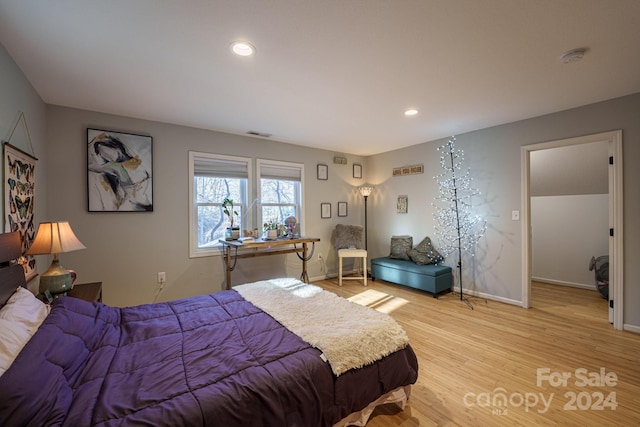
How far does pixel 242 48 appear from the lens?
1.90 m

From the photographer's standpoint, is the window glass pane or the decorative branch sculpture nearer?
the decorative branch sculpture

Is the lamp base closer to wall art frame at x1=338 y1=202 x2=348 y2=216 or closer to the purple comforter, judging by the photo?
the purple comforter

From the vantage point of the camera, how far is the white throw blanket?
1.53 m

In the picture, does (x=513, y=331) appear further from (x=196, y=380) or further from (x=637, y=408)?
(x=196, y=380)

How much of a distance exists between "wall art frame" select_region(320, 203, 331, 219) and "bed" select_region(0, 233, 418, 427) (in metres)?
2.98

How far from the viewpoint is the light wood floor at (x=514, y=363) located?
5.75 feet

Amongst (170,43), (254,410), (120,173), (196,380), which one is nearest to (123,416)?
(196,380)

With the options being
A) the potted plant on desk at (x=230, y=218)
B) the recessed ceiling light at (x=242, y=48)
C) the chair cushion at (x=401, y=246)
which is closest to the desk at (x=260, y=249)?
the potted plant on desk at (x=230, y=218)

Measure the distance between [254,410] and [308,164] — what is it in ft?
13.2

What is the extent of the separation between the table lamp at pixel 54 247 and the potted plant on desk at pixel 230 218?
1689 mm

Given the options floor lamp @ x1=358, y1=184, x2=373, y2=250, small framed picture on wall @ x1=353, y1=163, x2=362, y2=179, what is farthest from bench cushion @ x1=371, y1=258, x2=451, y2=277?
small framed picture on wall @ x1=353, y1=163, x2=362, y2=179

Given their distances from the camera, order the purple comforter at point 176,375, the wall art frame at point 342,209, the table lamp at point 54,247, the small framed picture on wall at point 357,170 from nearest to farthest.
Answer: the purple comforter at point 176,375
the table lamp at point 54,247
the wall art frame at point 342,209
the small framed picture on wall at point 357,170

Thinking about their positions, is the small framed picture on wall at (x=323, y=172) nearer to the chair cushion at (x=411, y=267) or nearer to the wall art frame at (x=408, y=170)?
the wall art frame at (x=408, y=170)

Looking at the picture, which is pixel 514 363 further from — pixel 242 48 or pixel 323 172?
pixel 323 172
